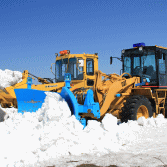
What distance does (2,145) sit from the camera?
14.5ft

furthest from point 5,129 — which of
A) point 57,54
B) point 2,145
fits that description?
point 57,54

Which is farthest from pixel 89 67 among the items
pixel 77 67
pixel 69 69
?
pixel 69 69

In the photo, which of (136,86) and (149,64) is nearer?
(136,86)

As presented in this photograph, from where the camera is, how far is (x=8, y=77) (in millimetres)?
7578

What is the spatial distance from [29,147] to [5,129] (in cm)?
136

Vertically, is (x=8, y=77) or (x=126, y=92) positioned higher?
(x=8, y=77)

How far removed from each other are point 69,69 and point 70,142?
18.9 feet

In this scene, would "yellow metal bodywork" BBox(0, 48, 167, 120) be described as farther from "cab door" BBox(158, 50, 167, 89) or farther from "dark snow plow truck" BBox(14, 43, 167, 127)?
"cab door" BBox(158, 50, 167, 89)

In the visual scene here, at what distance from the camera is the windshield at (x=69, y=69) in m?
9.84

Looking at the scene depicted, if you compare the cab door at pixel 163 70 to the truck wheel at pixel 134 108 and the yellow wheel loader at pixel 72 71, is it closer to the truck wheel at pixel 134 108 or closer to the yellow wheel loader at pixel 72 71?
the truck wheel at pixel 134 108

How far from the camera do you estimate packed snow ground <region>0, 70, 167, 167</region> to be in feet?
12.7

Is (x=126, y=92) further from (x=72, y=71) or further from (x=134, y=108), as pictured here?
(x=72, y=71)

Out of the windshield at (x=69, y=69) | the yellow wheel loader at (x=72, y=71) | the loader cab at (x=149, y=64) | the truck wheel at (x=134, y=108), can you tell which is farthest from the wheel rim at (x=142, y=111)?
the windshield at (x=69, y=69)

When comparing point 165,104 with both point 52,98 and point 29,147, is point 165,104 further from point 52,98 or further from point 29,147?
point 29,147
